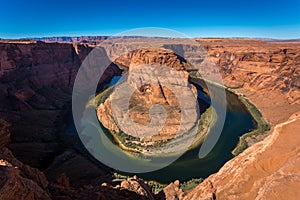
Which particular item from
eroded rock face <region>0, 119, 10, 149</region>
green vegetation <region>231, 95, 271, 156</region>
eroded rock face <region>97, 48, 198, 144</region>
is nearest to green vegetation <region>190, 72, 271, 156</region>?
green vegetation <region>231, 95, 271, 156</region>

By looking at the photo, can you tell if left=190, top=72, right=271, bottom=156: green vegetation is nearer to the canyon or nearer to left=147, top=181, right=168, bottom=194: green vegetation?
the canyon

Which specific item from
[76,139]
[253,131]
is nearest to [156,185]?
[76,139]

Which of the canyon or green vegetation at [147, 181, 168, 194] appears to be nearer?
the canyon

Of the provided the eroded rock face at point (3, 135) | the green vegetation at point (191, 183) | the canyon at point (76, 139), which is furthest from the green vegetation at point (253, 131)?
the eroded rock face at point (3, 135)

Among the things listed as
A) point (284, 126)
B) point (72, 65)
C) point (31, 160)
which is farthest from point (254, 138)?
point (72, 65)

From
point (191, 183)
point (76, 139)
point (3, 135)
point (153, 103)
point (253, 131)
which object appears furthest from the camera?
point (153, 103)

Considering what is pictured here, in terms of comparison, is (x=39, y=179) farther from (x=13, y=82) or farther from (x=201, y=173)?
(x=13, y=82)

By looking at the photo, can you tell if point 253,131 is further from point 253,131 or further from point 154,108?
point 154,108

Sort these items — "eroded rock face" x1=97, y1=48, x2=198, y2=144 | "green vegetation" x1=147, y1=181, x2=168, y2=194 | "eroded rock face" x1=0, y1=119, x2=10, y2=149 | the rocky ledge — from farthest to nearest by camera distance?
"eroded rock face" x1=97, y1=48, x2=198, y2=144 → the rocky ledge → "green vegetation" x1=147, y1=181, x2=168, y2=194 → "eroded rock face" x1=0, y1=119, x2=10, y2=149

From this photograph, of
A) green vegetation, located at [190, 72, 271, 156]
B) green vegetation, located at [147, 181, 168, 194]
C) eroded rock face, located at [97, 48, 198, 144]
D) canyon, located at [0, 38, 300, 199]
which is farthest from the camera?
eroded rock face, located at [97, 48, 198, 144]
